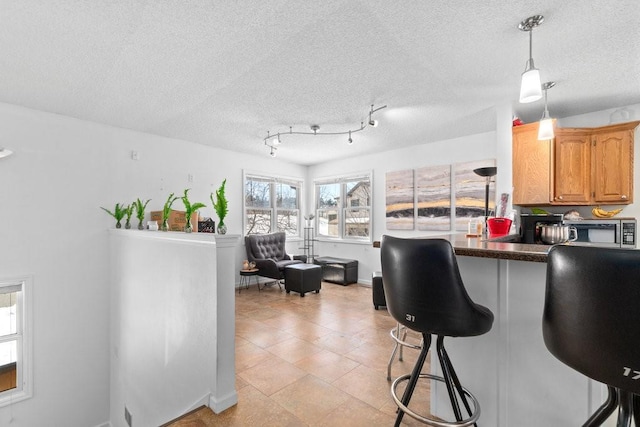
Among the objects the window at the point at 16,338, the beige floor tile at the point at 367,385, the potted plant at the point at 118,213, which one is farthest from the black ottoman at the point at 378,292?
the window at the point at 16,338

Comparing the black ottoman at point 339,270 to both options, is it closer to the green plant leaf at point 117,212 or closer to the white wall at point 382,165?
the white wall at point 382,165

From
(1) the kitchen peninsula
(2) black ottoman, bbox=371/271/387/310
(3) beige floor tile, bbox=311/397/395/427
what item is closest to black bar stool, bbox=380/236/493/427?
(1) the kitchen peninsula

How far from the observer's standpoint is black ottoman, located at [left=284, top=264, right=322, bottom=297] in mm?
4945

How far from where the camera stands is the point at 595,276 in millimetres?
800

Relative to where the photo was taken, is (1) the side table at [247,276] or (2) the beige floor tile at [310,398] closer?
(2) the beige floor tile at [310,398]

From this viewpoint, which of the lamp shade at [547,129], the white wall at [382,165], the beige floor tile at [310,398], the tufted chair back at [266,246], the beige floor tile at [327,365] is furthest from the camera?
the tufted chair back at [266,246]

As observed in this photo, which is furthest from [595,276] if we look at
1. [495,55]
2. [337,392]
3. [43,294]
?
[43,294]

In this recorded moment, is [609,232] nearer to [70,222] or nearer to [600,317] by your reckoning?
[600,317]

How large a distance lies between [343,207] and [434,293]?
533 centimetres

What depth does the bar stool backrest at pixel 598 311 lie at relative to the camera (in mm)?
749

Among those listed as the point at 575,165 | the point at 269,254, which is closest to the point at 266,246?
the point at 269,254

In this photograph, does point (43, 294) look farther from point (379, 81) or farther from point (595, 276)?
point (595, 276)

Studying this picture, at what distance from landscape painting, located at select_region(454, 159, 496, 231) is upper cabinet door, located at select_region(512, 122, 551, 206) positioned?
842 mm

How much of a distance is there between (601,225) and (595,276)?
3.59 meters
